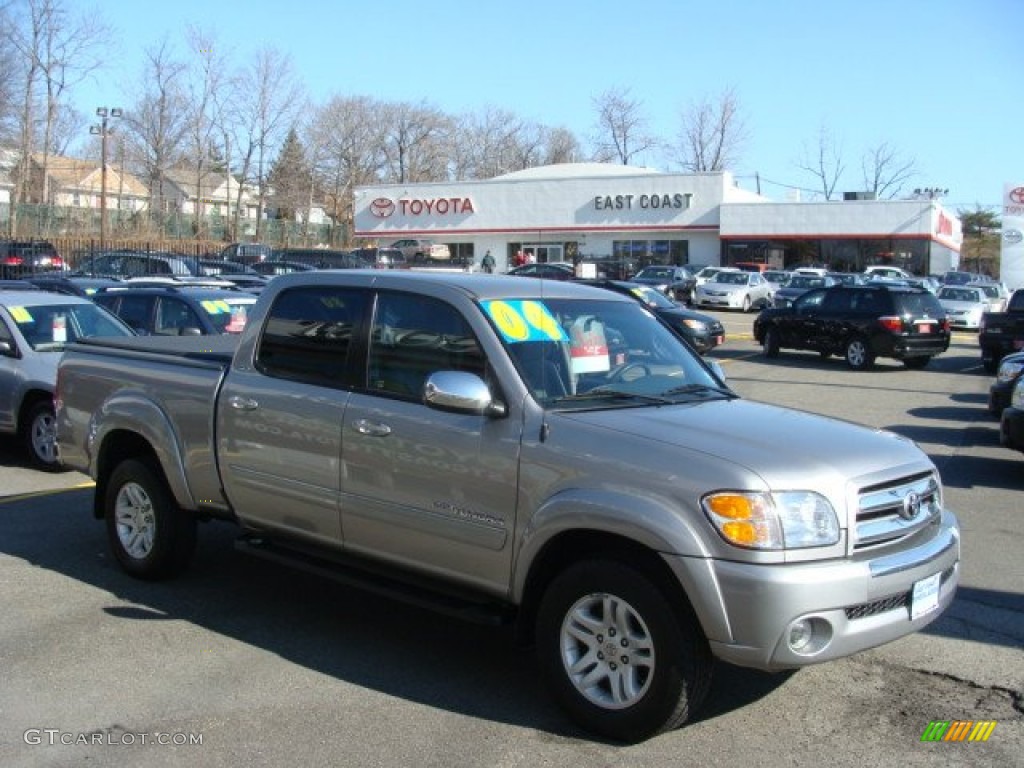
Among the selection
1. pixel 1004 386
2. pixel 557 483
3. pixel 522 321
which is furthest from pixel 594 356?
pixel 1004 386

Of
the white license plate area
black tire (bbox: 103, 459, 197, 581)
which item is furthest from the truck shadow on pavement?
the white license plate area

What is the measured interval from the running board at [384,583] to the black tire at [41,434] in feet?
16.7

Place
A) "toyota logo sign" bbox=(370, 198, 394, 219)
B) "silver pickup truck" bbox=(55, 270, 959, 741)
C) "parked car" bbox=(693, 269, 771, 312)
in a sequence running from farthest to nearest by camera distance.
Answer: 1. "toyota logo sign" bbox=(370, 198, 394, 219)
2. "parked car" bbox=(693, 269, 771, 312)
3. "silver pickup truck" bbox=(55, 270, 959, 741)

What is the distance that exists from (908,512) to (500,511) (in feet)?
5.70

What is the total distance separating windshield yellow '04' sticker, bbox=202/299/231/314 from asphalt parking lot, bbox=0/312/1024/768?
519 centimetres

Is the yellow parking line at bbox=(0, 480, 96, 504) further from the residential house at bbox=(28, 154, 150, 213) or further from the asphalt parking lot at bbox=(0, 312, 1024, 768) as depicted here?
the residential house at bbox=(28, 154, 150, 213)

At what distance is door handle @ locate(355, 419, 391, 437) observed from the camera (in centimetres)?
498

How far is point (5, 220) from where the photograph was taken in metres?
48.2

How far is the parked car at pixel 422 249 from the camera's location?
51.1 metres

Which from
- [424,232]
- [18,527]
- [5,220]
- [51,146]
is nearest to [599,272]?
[424,232]

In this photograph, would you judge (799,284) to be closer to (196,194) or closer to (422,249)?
(422,249)

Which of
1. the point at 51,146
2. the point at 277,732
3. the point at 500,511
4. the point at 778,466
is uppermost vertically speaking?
the point at 51,146

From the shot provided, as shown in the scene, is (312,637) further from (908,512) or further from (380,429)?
(908,512)

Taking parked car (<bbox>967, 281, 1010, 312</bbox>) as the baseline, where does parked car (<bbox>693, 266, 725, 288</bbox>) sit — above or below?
above
